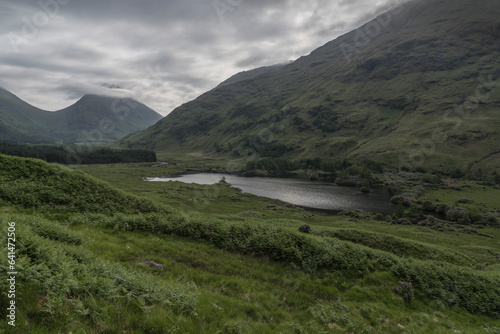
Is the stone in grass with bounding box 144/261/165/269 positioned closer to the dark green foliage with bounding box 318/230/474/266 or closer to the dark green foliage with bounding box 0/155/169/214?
the dark green foliage with bounding box 0/155/169/214

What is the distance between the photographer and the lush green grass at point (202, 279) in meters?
6.71

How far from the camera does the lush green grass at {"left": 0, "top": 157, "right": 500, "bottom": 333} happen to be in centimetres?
671

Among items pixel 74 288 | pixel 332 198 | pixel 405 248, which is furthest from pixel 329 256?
pixel 332 198

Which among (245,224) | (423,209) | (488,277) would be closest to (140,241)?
(245,224)

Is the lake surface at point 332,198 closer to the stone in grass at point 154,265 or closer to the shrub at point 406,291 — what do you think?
the shrub at point 406,291

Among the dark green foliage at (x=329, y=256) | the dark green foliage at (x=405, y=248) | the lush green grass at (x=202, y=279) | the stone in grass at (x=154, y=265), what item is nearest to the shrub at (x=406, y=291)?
the lush green grass at (x=202, y=279)

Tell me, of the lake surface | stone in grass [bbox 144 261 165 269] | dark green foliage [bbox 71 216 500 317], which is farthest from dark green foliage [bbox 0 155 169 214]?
the lake surface

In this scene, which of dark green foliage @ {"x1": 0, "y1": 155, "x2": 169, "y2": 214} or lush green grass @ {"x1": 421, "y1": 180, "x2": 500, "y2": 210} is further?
lush green grass @ {"x1": 421, "y1": 180, "x2": 500, "y2": 210}

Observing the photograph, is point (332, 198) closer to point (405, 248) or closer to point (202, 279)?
point (405, 248)

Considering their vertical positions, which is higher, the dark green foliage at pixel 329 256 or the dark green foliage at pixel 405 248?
the dark green foliage at pixel 329 256

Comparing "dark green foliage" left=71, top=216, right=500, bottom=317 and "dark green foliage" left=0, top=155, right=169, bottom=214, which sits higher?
"dark green foliage" left=0, top=155, right=169, bottom=214

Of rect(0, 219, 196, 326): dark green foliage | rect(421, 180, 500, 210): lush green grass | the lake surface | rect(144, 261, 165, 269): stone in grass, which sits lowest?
the lake surface

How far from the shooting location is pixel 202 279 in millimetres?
13031

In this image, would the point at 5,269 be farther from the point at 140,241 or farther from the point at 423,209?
the point at 423,209
